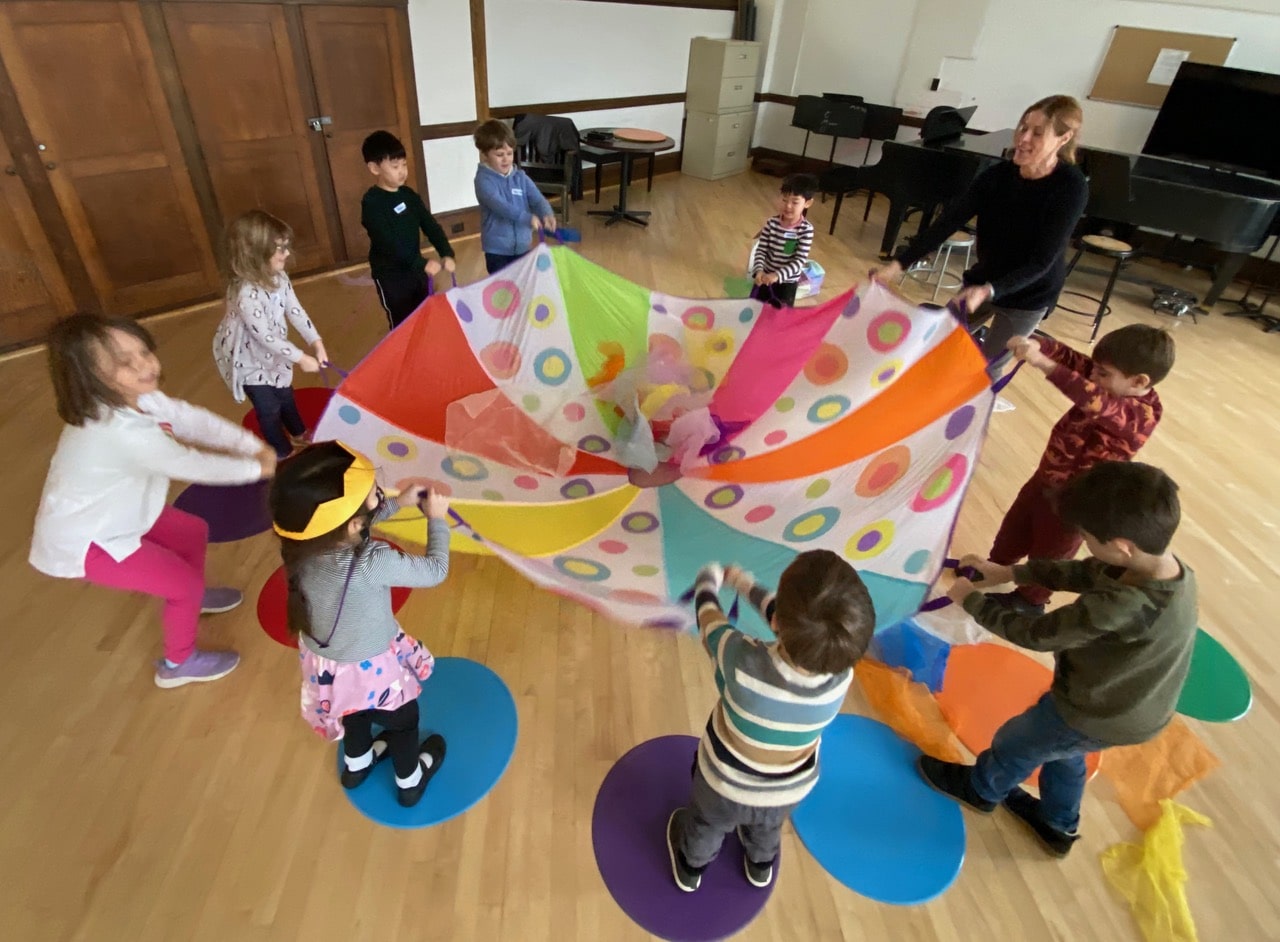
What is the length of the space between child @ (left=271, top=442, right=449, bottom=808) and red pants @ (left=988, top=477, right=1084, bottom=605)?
1713 millimetres

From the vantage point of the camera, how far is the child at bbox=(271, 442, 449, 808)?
49.9 inches

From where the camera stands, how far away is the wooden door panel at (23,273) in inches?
133

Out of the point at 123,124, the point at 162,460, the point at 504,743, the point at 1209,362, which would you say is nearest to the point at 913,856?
the point at 504,743

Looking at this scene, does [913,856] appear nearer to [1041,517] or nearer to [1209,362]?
[1041,517]

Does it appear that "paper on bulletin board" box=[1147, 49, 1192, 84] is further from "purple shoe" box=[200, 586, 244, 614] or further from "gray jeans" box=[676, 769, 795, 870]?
"purple shoe" box=[200, 586, 244, 614]

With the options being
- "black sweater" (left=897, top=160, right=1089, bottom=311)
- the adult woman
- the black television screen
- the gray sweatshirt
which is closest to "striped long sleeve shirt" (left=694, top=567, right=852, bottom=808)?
the gray sweatshirt

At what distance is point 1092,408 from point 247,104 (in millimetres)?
4515

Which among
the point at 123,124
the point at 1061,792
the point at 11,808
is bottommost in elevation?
the point at 11,808

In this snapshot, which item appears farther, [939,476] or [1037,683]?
[1037,683]

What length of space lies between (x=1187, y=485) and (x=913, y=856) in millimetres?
2561

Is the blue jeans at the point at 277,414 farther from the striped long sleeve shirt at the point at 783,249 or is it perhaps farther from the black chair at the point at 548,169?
the black chair at the point at 548,169

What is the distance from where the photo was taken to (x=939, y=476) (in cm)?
192

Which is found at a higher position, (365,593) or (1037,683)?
(365,593)

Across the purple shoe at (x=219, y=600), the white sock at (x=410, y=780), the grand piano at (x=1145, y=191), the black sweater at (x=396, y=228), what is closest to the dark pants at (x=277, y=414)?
A: the purple shoe at (x=219, y=600)
